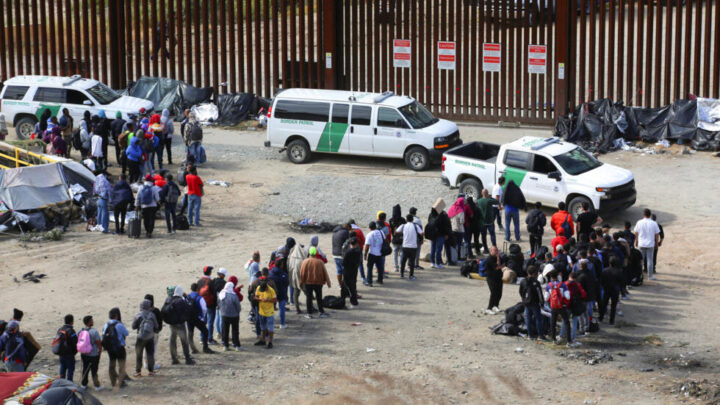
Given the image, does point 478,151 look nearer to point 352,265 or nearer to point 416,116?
point 416,116

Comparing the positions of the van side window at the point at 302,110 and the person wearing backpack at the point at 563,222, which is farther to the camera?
the van side window at the point at 302,110

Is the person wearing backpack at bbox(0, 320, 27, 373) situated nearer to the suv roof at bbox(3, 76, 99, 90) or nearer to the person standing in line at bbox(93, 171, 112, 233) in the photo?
the person standing in line at bbox(93, 171, 112, 233)

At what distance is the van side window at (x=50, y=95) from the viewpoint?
97.4ft

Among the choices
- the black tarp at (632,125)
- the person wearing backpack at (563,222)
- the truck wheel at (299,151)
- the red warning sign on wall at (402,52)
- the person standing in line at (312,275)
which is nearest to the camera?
the person standing in line at (312,275)

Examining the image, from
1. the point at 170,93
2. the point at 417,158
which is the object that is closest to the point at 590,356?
the point at 417,158

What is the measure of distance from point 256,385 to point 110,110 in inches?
655

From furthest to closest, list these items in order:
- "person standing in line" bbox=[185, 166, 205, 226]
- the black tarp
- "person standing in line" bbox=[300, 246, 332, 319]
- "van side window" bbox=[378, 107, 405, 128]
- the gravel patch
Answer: the black tarp → "van side window" bbox=[378, 107, 405, 128] → the gravel patch → "person standing in line" bbox=[185, 166, 205, 226] → "person standing in line" bbox=[300, 246, 332, 319]

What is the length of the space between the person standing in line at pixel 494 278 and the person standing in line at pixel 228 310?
4.43 metres

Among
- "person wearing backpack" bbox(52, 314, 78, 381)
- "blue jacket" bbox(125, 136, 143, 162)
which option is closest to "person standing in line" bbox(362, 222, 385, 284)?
"person wearing backpack" bbox(52, 314, 78, 381)

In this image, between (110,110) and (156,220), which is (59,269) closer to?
(156,220)

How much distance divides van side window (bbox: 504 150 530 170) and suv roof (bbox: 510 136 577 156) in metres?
0.12

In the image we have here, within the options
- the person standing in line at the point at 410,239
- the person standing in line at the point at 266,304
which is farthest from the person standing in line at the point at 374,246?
the person standing in line at the point at 266,304

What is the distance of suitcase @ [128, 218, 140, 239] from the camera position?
2259cm

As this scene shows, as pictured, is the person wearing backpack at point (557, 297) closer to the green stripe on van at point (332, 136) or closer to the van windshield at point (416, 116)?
the van windshield at point (416, 116)
